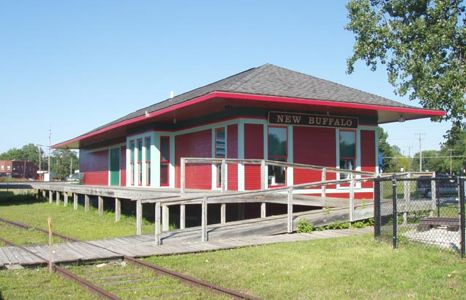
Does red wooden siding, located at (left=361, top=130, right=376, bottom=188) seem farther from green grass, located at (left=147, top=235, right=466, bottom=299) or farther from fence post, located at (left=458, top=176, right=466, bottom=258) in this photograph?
fence post, located at (left=458, top=176, right=466, bottom=258)

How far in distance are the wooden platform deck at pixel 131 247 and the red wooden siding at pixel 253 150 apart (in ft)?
12.3

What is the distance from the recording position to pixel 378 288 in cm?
748

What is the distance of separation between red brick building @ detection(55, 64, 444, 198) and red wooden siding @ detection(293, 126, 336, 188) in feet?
0.10

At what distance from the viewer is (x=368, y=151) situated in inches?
757

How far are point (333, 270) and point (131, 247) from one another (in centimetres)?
447

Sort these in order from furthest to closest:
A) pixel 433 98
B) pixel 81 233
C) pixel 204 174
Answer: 1. pixel 433 98
2. pixel 204 174
3. pixel 81 233

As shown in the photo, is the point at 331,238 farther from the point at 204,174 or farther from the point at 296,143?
the point at 204,174

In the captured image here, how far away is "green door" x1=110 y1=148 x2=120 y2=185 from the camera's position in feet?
98.9

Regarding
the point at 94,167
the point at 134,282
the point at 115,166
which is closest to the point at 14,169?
the point at 94,167

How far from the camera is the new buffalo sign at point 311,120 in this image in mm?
17172

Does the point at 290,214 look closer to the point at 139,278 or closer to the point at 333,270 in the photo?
the point at 333,270

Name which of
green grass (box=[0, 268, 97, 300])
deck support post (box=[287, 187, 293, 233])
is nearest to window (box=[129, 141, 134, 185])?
deck support post (box=[287, 187, 293, 233])

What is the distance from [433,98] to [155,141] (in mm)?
10984

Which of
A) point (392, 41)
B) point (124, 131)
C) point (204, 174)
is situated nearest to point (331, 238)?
point (204, 174)
